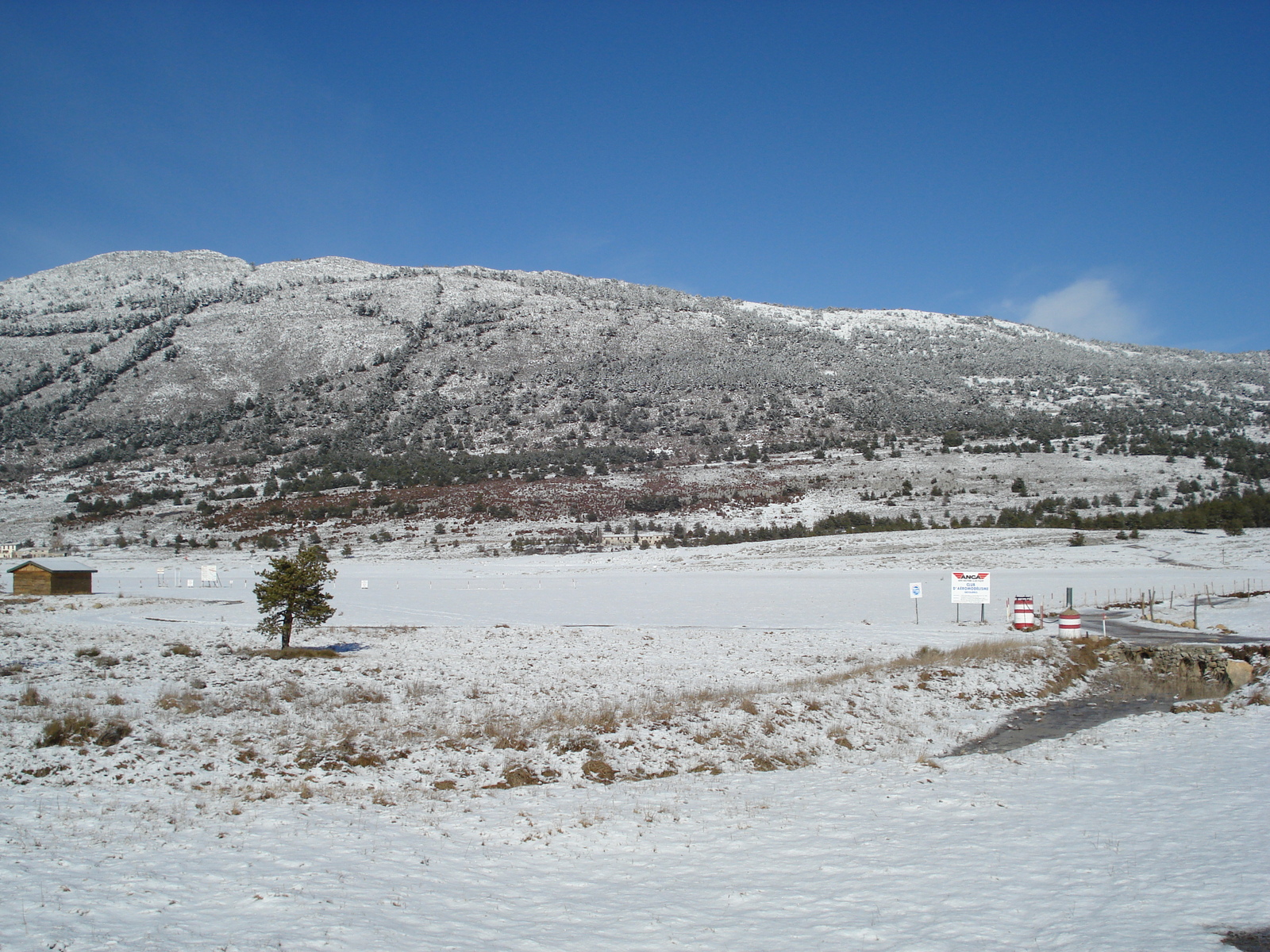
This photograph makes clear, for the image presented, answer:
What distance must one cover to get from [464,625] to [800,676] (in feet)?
42.0

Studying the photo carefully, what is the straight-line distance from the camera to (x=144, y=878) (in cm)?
658

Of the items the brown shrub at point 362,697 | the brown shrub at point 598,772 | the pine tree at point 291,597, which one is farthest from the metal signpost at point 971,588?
the pine tree at point 291,597

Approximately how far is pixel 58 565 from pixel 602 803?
34.2m

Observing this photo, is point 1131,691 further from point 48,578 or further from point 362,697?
point 48,578

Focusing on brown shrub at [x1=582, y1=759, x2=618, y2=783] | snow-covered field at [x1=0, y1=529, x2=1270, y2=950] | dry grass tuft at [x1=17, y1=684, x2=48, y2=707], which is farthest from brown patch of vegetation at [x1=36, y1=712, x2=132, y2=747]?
brown shrub at [x1=582, y1=759, x2=618, y2=783]

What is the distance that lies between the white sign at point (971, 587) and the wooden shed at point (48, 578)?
3484cm

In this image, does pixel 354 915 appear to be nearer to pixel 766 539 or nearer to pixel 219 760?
pixel 219 760

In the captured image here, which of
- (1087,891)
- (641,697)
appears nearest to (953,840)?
(1087,891)

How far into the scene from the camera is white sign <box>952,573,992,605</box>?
82.3 ft

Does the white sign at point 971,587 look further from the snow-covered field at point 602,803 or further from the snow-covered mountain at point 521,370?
the snow-covered mountain at point 521,370

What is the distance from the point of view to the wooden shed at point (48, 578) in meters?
32.7

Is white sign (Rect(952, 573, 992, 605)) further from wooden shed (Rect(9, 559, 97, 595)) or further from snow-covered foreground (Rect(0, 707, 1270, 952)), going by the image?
wooden shed (Rect(9, 559, 97, 595))

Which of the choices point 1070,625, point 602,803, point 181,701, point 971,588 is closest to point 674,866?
point 602,803

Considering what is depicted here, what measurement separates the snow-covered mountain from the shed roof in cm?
5575
